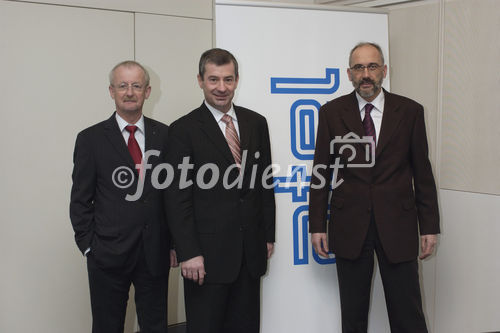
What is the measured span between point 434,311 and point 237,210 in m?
1.60

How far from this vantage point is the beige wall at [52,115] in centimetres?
271

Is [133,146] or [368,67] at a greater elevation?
[368,67]

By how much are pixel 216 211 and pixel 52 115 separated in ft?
4.58

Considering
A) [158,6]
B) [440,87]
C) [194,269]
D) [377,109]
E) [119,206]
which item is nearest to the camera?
[194,269]

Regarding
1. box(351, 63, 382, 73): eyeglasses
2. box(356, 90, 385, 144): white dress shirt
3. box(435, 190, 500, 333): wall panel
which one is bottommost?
box(435, 190, 500, 333): wall panel

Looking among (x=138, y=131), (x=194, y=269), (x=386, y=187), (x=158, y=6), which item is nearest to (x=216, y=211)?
(x=194, y=269)

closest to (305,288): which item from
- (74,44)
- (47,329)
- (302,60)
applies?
(302,60)

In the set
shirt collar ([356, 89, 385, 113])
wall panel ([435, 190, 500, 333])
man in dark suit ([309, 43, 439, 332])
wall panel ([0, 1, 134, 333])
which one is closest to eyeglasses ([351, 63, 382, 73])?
man in dark suit ([309, 43, 439, 332])

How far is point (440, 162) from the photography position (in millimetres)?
2793

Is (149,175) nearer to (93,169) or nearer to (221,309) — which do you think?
(93,169)

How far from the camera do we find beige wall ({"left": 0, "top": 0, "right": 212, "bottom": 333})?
271 centimetres

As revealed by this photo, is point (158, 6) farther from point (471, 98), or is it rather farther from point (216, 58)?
point (471, 98)

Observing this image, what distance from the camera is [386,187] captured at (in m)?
2.18

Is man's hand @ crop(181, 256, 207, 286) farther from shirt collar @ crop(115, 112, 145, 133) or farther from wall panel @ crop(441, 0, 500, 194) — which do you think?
wall panel @ crop(441, 0, 500, 194)
